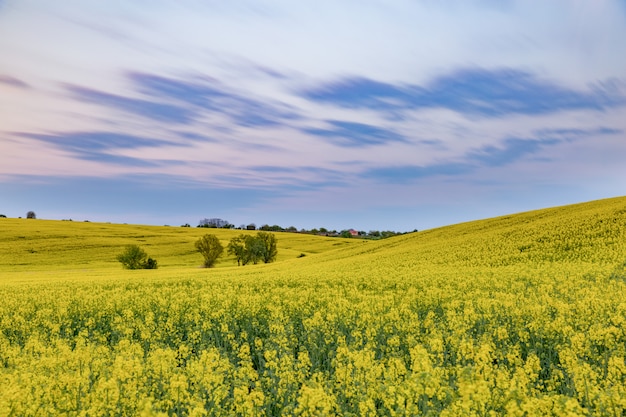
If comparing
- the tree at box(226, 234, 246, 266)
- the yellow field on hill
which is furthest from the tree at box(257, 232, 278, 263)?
the yellow field on hill

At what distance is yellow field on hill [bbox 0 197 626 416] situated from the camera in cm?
552

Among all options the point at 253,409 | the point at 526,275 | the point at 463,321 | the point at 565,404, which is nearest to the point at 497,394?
the point at 565,404

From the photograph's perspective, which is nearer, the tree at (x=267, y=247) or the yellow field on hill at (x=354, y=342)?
the yellow field on hill at (x=354, y=342)

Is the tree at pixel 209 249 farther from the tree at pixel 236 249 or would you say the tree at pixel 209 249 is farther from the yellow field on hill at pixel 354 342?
the yellow field on hill at pixel 354 342

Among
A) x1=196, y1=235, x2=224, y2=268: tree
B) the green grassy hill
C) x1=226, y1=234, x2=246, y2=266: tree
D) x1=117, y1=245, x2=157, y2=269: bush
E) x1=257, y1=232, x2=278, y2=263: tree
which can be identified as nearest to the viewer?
x1=117, y1=245, x2=157, y2=269: bush

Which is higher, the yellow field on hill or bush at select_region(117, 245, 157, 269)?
the yellow field on hill

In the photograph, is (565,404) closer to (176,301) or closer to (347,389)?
(347,389)

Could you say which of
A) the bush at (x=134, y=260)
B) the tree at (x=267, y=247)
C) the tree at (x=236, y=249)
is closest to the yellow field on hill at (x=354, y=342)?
the bush at (x=134, y=260)

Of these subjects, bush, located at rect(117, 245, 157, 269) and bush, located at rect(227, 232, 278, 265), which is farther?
bush, located at rect(227, 232, 278, 265)

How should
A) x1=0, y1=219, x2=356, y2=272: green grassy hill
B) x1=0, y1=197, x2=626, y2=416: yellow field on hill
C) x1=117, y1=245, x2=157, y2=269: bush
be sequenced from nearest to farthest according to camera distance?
1. x1=0, y1=197, x2=626, y2=416: yellow field on hill
2. x1=117, y1=245, x2=157, y2=269: bush
3. x1=0, y1=219, x2=356, y2=272: green grassy hill

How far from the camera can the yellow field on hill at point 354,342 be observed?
5523 mm

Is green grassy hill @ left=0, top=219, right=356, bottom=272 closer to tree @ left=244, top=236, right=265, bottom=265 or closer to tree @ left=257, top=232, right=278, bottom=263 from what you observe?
tree @ left=244, top=236, right=265, bottom=265

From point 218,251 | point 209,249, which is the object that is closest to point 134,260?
point 209,249

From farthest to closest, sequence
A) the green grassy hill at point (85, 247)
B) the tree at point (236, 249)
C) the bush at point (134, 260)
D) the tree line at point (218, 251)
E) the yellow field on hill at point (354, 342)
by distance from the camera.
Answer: the tree at point (236, 249)
the green grassy hill at point (85, 247)
the tree line at point (218, 251)
the bush at point (134, 260)
the yellow field on hill at point (354, 342)
